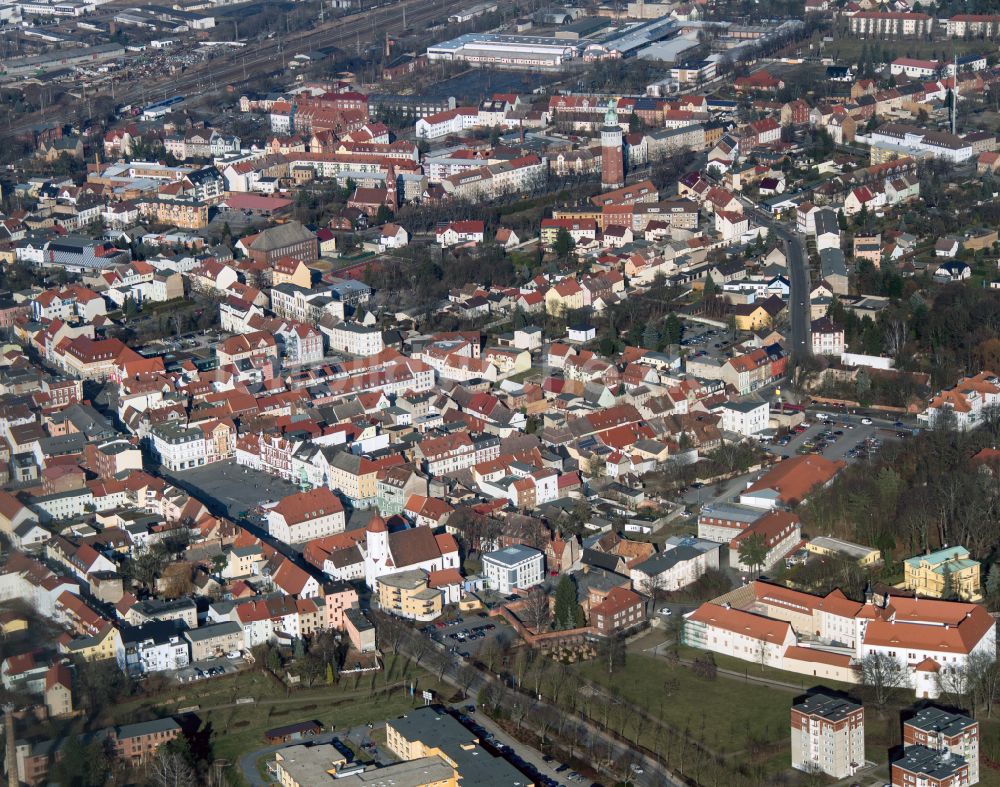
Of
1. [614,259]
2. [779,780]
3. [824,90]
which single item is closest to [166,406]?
[614,259]

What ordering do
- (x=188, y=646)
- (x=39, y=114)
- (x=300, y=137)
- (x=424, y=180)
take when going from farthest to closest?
(x=39, y=114) < (x=300, y=137) < (x=424, y=180) < (x=188, y=646)

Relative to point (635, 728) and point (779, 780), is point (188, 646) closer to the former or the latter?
point (635, 728)

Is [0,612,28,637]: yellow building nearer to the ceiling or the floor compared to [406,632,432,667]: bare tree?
nearer to the ceiling

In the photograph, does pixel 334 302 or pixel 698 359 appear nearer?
pixel 698 359

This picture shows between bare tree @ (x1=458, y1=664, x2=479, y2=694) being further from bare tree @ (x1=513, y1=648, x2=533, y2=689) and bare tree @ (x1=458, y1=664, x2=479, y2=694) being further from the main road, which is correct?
the main road

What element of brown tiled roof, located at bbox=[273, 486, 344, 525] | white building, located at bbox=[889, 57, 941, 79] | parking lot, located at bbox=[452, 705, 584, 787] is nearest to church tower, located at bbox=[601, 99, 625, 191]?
white building, located at bbox=[889, 57, 941, 79]

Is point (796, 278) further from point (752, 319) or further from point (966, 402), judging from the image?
point (966, 402)

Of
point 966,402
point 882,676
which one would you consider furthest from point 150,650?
point 966,402
